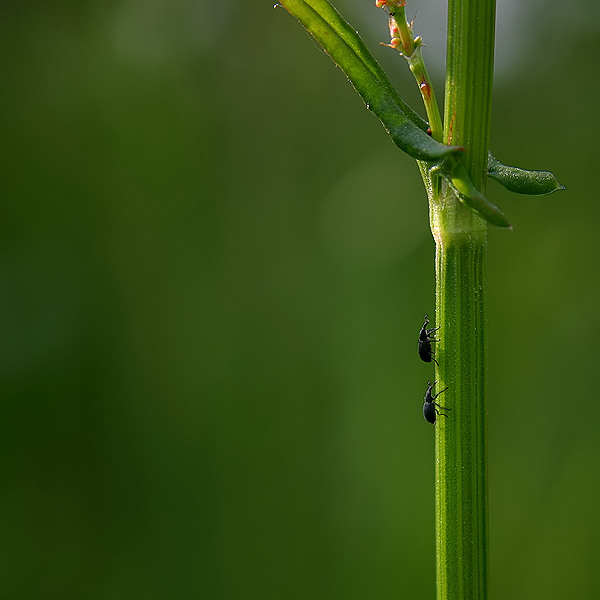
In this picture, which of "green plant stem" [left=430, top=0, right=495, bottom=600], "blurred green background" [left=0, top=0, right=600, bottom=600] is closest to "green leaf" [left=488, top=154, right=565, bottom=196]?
"green plant stem" [left=430, top=0, right=495, bottom=600]

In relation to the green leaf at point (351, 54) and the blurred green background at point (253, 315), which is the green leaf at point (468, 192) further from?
the blurred green background at point (253, 315)

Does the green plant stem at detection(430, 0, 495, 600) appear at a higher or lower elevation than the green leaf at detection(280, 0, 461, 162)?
lower

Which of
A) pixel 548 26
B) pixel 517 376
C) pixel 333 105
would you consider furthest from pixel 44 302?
pixel 548 26

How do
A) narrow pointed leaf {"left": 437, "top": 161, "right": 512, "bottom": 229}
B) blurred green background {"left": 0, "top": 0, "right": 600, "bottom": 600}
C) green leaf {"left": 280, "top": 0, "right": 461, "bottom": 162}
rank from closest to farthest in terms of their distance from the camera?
narrow pointed leaf {"left": 437, "top": 161, "right": 512, "bottom": 229}, green leaf {"left": 280, "top": 0, "right": 461, "bottom": 162}, blurred green background {"left": 0, "top": 0, "right": 600, "bottom": 600}

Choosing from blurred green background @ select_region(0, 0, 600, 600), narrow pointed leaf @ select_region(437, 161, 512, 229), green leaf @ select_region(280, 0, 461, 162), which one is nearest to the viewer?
narrow pointed leaf @ select_region(437, 161, 512, 229)

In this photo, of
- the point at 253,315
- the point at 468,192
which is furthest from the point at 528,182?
the point at 253,315

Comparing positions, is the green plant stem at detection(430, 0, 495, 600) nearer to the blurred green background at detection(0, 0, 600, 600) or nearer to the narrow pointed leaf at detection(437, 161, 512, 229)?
the narrow pointed leaf at detection(437, 161, 512, 229)

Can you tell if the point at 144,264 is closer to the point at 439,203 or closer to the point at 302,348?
the point at 302,348
